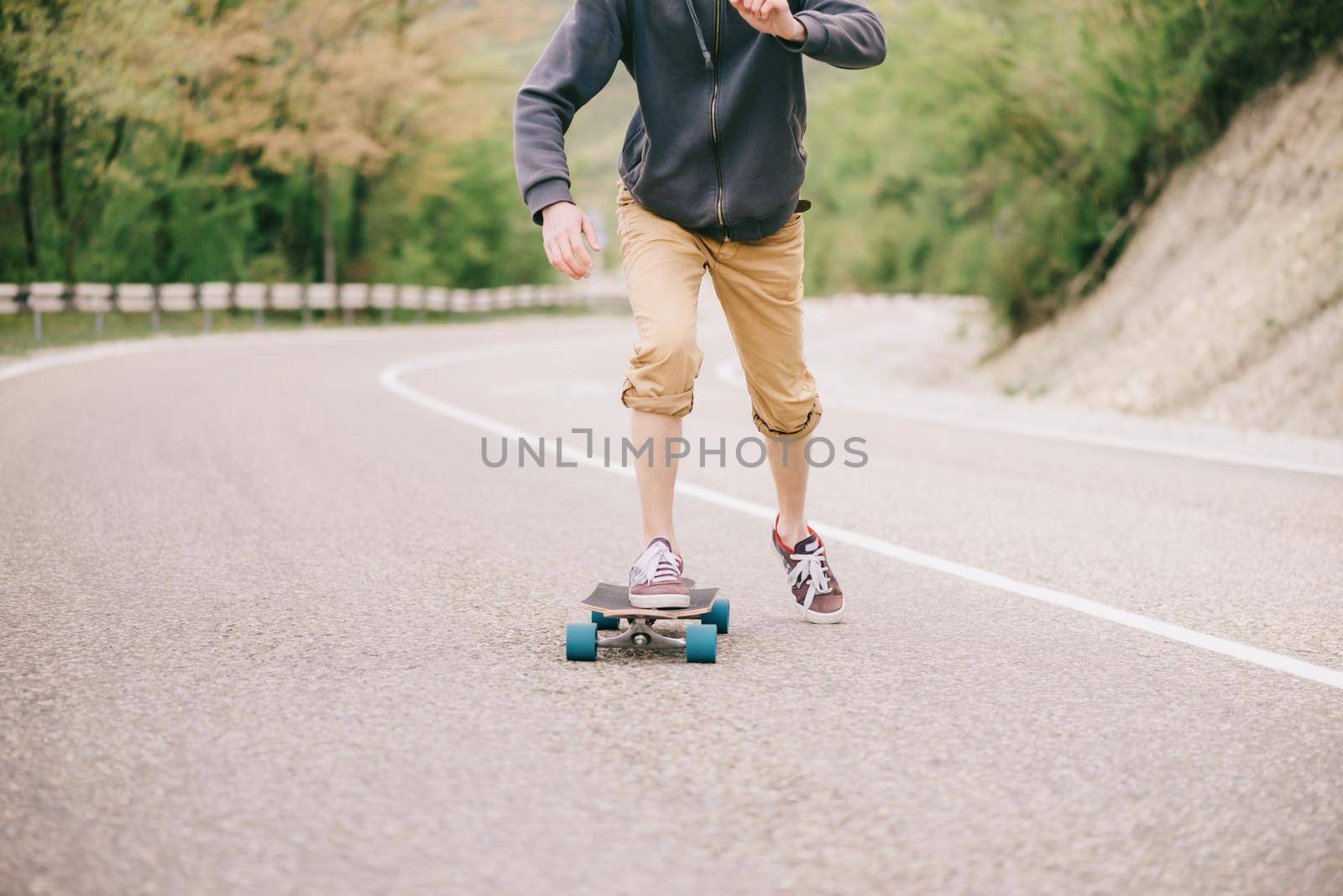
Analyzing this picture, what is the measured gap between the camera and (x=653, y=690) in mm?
3273

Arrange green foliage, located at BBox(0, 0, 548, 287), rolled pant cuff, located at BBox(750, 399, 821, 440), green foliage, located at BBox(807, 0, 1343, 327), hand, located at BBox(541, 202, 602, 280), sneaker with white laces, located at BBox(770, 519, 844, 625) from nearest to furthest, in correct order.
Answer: hand, located at BBox(541, 202, 602, 280)
sneaker with white laces, located at BBox(770, 519, 844, 625)
rolled pant cuff, located at BBox(750, 399, 821, 440)
green foliage, located at BBox(807, 0, 1343, 327)
green foliage, located at BBox(0, 0, 548, 287)

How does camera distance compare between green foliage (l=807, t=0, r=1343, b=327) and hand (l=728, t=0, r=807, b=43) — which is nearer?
hand (l=728, t=0, r=807, b=43)

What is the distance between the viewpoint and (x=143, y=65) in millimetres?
23828

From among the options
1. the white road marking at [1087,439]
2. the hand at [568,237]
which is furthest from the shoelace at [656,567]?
the white road marking at [1087,439]

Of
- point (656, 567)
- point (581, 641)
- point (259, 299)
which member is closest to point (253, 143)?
point (259, 299)

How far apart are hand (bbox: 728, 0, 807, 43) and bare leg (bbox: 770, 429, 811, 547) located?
4.27ft

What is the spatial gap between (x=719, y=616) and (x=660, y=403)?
2.13 ft

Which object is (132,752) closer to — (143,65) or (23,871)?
(23,871)

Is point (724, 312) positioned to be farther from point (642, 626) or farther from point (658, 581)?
point (642, 626)

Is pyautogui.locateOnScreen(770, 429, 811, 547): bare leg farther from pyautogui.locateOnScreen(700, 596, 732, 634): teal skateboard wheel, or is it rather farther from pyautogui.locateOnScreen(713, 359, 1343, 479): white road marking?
pyautogui.locateOnScreen(713, 359, 1343, 479): white road marking

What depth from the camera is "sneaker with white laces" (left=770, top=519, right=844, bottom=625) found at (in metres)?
4.03

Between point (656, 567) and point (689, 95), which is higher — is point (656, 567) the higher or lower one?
the lower one

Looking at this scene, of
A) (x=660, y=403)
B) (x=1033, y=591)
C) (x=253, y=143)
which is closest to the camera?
(x=660, y=403)

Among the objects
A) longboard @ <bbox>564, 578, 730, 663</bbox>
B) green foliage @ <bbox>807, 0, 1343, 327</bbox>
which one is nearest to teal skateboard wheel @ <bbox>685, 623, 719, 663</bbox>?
longboard @ <bbox>564, 578, 730, 663</bbox>
